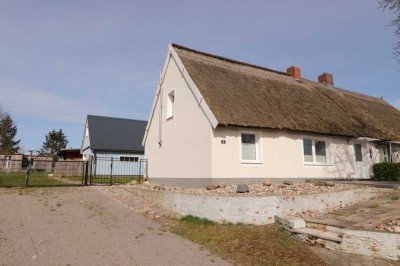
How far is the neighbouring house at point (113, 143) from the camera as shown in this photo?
2772cm

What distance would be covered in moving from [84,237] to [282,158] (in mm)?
9377

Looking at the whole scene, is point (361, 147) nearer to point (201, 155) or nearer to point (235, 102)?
point (235, 102)

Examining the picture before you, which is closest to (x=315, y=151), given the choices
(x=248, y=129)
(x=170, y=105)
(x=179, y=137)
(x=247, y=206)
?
(x=248, y=129)

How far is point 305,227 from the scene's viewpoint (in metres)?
8.09

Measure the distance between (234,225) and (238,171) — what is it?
12.9 ft

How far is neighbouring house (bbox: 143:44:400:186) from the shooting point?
12391 millimetres

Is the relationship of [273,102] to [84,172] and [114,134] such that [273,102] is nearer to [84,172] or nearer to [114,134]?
[84,172]

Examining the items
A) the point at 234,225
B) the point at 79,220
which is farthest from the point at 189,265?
the point at 79,220

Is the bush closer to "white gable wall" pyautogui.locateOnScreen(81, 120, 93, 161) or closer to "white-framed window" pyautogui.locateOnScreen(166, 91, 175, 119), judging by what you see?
"white-framed window" pyautogui.locateOnScreen(166, 91, 175, 119)

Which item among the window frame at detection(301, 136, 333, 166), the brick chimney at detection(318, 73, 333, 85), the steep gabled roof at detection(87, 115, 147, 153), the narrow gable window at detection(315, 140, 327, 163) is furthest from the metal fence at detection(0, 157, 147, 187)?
the brick chimney at detection(318, 73, 333, 85)

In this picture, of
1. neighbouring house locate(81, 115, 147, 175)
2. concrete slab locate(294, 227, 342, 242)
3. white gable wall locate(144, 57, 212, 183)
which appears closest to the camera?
concrete slab locate(294, 227, 342, 242)

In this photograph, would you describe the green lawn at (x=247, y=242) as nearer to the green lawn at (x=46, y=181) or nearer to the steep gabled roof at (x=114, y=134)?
the green lawn at (x=46, y=181)

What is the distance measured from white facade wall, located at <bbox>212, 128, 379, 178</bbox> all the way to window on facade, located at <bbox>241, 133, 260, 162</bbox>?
0.20 m

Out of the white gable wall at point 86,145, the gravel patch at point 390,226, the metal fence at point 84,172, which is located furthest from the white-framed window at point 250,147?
the white gable wall at point 86,145
